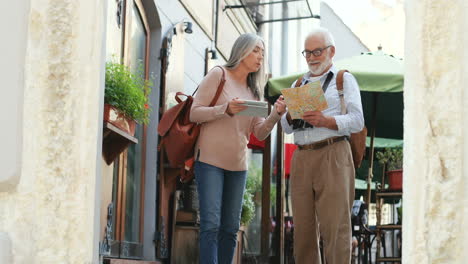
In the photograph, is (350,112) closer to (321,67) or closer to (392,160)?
(321,67)

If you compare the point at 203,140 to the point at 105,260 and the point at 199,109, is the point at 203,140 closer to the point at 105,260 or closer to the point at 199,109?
the point at 199,109

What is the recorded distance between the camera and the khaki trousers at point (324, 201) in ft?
17.7

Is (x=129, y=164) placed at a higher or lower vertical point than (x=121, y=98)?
lower

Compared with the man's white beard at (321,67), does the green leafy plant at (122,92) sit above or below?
below

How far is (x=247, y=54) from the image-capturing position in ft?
19.3

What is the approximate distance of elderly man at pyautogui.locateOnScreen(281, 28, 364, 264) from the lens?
540cm

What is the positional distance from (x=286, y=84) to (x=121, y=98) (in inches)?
118

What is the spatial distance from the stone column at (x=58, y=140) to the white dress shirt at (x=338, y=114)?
208 centimetres

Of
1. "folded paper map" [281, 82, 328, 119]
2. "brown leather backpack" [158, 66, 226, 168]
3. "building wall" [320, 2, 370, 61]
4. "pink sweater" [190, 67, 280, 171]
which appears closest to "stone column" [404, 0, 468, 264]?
"folded paper map" [281, 82, 328, 119]

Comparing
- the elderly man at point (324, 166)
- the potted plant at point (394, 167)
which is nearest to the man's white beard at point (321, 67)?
the elderly man at point (324, 166)

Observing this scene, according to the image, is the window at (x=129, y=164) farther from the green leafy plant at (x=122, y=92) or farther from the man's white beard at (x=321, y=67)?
the man's white beard at (x=321, y=67)

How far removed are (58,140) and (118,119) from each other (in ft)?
7.66

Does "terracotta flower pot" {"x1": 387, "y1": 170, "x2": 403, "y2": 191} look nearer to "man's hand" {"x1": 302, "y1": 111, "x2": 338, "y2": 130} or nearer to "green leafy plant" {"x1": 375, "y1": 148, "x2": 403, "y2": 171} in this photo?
"green leafy plant" {"x1": 375, "y1": 148, "x2": 403, "y2": 171}

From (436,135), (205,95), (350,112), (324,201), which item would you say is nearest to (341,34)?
(205,95)
